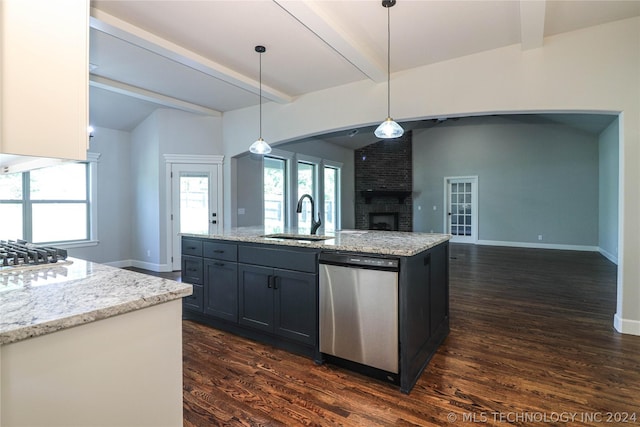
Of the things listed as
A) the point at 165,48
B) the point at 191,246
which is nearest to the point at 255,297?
the point at 191,246

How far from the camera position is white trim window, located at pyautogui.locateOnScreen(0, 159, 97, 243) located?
4.93m

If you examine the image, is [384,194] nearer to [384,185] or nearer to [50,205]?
[384,185]

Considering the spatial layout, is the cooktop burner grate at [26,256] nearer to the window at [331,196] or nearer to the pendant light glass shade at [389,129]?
the pendant light glass shade at [389,129]

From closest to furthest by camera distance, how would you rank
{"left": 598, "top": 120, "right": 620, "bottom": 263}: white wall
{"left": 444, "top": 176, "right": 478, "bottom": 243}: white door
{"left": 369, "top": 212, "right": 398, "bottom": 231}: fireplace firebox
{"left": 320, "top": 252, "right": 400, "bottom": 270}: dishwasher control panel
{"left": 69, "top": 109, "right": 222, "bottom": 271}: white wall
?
{"left": 320, "top": 252, "right": 400, "bottom": 270}: dishwasher control panel
{"left": 69, "top": 109, "right": 222, "bottom": 271}: white wall
{"left": 598, "top": 120, "right": 620, "bottom": 263}: white wall
{"left": 444, "top": 176, "right": 478, "bottom": 243}: white door
{"left": 369, "top": 212, "right": 398, "bottom": 231}: fireplace firebox

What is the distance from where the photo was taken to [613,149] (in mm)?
6516

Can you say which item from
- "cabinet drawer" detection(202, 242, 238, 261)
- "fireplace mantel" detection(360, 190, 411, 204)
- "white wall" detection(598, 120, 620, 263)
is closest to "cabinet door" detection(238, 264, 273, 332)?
"cabinet drawer" detection(202, 242, 238, 261)

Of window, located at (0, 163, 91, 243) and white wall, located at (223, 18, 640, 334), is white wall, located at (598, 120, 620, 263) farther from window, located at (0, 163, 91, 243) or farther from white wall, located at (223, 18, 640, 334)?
window, located at (0, 163, 91, 243)

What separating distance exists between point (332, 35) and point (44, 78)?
2.47 meters

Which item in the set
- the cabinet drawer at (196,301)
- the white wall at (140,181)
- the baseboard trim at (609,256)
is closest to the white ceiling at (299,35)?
the white wall at (140,181)

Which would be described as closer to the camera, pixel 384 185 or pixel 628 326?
pixel 628 326

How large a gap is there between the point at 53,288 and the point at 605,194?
9.39 m

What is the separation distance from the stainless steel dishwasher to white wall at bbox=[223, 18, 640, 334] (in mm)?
2391

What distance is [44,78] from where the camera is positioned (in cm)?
106

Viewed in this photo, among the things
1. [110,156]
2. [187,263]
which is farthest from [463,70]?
[110,156]
